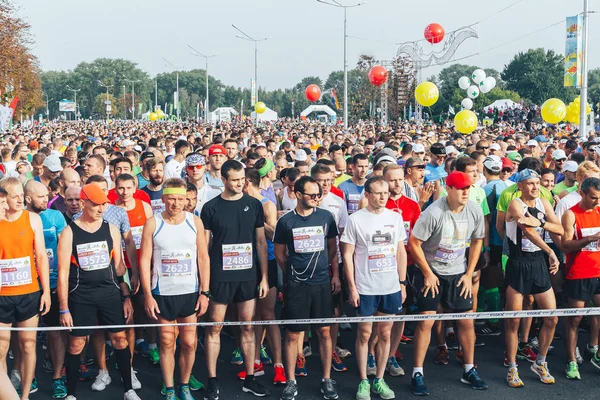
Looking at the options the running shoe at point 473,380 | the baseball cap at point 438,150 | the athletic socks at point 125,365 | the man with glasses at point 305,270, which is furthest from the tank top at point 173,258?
the baseball cap at point 438,150

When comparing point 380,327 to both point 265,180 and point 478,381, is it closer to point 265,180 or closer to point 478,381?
point 478,381

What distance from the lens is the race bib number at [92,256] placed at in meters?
5.46

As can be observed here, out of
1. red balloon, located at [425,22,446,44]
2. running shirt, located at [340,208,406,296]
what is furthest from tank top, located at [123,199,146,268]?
red balloon, located at [425,22,446,44]

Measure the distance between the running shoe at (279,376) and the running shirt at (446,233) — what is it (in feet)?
5.44

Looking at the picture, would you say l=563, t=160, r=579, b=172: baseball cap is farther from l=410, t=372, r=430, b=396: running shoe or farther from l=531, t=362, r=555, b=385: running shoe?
l=410, t=372, r=430, b=396: running shoe

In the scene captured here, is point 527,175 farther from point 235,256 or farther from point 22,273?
point 22,273

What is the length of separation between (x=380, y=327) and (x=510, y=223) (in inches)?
60.8

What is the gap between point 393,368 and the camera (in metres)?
6.29

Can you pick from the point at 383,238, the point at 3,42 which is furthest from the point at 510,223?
the point at 3,42

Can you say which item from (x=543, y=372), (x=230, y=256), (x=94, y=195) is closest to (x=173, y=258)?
(x=230, y=256)

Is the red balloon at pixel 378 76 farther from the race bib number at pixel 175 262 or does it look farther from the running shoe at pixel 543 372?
the race bib number at pixel 175 262

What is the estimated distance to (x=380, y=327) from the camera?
584 cm

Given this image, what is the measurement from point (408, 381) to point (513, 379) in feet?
3.02

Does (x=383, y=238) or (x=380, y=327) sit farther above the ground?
(x=383, y=238)
